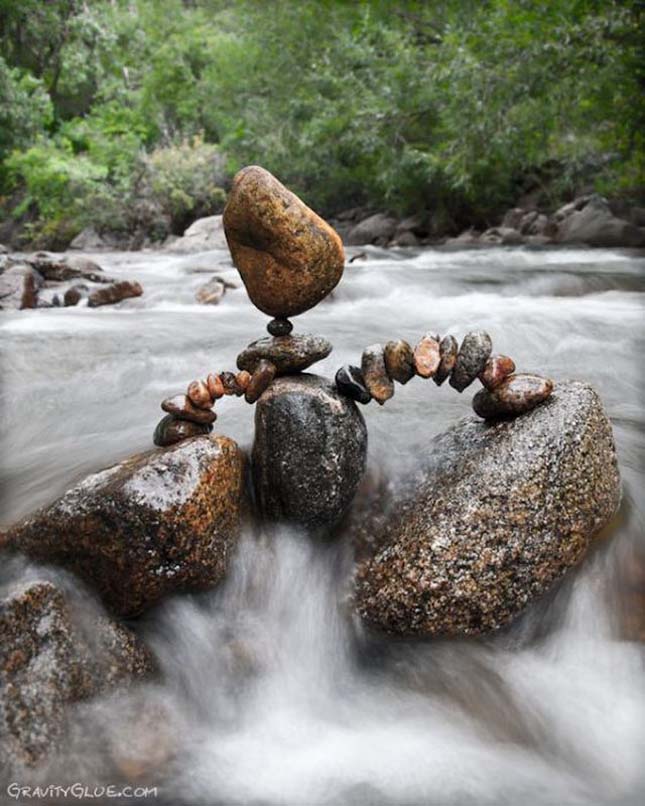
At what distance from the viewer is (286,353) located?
2.96 meters

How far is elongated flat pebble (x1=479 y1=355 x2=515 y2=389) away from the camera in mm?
2793

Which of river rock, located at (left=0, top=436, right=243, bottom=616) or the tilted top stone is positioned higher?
the tilted top stone

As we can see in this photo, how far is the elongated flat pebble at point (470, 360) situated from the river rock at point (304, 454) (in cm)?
53

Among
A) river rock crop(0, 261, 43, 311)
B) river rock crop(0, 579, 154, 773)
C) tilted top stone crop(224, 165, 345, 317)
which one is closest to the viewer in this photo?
river rock crop(0, 579, 154, 773)

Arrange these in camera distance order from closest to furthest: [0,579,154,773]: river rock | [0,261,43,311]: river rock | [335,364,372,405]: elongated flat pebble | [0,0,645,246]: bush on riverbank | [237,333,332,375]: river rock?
[0,579,154,773]: river rock
[335,364,372,405]: elongated flat pebble
[237,333,332,375]: river rock
[0,261,43,311]: river rock
[0,0,645,246]: bush on riverbank

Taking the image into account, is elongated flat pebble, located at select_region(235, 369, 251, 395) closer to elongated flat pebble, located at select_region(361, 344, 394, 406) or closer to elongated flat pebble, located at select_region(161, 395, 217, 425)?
elongated flat pebble, located at select_region(161, 395, 217, 425)

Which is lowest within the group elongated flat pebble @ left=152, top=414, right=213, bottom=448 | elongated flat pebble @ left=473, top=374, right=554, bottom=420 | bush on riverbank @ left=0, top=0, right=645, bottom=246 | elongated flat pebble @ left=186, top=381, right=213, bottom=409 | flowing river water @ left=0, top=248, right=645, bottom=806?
flowing river water @ left=0, top=248, right=645, bottom=806

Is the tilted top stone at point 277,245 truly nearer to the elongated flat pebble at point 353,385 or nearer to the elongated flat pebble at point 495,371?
the elongated flat pebble at point 353,385

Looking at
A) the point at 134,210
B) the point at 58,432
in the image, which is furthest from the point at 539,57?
the point at 134,210

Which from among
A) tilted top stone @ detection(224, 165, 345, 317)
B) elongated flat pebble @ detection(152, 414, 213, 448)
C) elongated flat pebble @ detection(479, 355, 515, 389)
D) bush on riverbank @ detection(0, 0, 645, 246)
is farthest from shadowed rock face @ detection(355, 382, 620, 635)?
bush on riverbank @ detection(0, 0, 645, 246)

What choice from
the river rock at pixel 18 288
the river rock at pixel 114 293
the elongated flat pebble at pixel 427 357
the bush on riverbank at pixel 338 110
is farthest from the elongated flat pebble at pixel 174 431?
the bush on riverbank at pixel 338 110

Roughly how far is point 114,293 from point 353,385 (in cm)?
712

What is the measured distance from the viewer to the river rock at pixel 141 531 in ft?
7.75

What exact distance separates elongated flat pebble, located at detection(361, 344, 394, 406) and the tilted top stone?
0.39 meters
